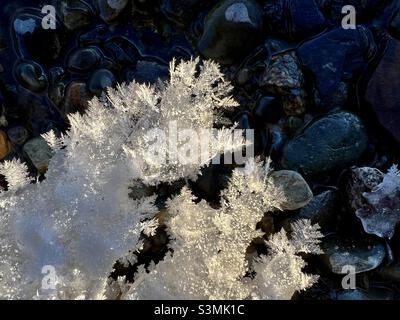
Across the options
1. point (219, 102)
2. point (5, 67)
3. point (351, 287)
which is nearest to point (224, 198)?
point (219, 102)

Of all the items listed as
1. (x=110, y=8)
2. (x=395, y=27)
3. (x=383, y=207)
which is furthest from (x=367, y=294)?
(x=110, y=8)

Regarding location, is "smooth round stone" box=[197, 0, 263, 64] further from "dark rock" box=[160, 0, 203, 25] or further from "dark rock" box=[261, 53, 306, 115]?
"dark rock" box=[261, 53, 306, 115]

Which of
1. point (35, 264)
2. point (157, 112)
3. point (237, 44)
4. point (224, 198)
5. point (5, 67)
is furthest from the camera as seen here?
point (5, 67)

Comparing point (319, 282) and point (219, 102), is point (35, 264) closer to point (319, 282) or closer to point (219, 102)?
point (219, 102)

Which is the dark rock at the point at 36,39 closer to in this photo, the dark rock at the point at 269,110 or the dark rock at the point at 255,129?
the dark rock at the point at 255,129

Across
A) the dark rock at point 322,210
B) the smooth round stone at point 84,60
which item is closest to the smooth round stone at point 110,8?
the smooth round stone at point 84,60

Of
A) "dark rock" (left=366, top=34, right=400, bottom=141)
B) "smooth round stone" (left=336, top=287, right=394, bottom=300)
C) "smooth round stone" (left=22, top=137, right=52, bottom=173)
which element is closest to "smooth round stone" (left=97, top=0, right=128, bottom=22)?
"smooth round stone" (left=22, top=137, right=52, bottom=173)

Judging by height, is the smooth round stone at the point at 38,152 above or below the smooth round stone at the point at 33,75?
below

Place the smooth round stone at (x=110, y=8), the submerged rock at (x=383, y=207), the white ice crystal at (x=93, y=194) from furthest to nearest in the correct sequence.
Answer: the smooth round stone at (x=110, y=8) → the submerged rock at (x=383, y=207) → the white ice crystal at (x=93, y=194)
